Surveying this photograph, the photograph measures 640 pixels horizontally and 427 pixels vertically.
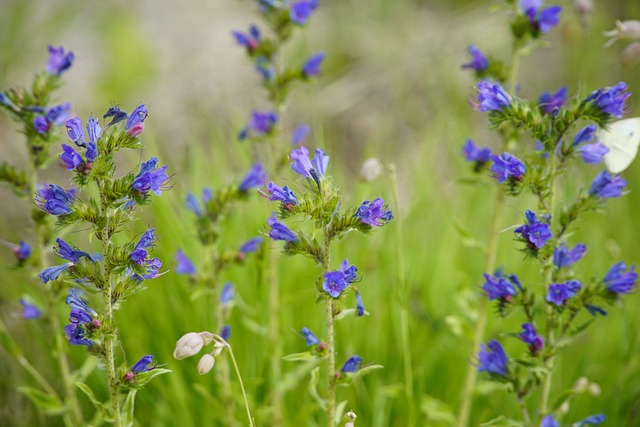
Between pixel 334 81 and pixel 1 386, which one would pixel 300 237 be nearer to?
pixel 1 386

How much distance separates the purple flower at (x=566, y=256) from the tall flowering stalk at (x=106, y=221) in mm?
1231

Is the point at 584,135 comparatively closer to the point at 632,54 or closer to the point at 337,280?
the point at 632,54

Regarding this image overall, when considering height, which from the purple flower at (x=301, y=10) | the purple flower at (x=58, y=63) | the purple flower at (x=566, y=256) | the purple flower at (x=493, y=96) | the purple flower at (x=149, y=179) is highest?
the purple flower at (x=301, y=10)

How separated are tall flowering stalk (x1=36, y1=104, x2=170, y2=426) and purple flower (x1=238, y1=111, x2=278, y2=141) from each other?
3.47 ft

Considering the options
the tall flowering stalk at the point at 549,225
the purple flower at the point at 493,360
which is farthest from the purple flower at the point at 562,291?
the purple flower at the point at 493,360

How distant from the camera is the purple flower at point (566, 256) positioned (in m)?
2.15

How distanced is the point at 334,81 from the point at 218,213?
14.9 feet

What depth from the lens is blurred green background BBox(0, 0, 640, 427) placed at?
3088 mm

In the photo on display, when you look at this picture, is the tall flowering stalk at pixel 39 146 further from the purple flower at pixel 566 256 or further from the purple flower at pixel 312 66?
the purple flower at pixel 566 256

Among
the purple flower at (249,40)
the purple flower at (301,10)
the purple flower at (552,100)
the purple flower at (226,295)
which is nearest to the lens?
the purple flower at (552,100)

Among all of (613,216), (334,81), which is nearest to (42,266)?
(613,216)

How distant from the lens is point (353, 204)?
373cm

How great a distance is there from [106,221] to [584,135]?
4.88 ft

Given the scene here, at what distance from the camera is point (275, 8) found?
116 inches
